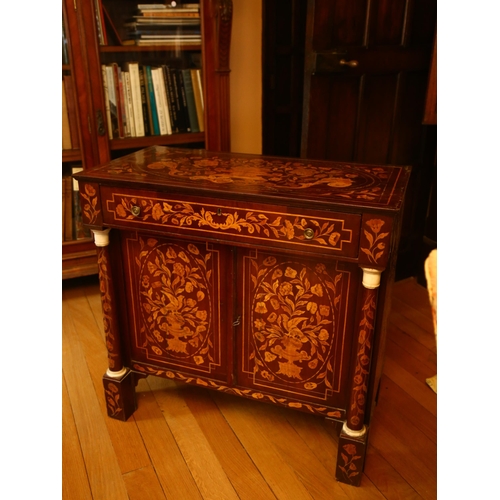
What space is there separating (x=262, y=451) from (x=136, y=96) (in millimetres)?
1452

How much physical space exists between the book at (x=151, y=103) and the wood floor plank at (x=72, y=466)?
1170 mm

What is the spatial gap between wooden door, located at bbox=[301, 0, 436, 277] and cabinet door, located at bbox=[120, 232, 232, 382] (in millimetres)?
722

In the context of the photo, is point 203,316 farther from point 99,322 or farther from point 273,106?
point 273,106

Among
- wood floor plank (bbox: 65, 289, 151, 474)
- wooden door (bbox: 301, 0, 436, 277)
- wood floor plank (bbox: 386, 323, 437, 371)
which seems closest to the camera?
wood floor plank (bbox: 65, 289, 151, 474)

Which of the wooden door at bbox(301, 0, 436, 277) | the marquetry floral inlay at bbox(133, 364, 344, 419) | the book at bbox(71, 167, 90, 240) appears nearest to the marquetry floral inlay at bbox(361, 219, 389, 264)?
the marquetry floral inlay at bbox(133, 364, 344, 419)

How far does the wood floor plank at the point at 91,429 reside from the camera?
50.4 inches

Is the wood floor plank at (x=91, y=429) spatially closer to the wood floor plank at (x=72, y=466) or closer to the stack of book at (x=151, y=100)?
the wood floor plank at (x=72, y=466)

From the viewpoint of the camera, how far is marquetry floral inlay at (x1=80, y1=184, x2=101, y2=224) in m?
1.28

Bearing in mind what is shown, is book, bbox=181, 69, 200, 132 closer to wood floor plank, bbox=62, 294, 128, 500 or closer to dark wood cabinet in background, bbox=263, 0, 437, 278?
dark wood cabinet in background, bbox=263, 0, 437, 278

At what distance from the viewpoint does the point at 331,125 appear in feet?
5.94

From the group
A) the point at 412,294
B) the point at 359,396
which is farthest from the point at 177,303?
the point at 412,294

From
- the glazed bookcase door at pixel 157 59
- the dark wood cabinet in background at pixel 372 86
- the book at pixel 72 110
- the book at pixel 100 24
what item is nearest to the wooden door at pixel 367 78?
the dark wood cabinet in background at pixel 372 86

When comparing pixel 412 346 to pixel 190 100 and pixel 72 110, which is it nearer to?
pixel 190 100
